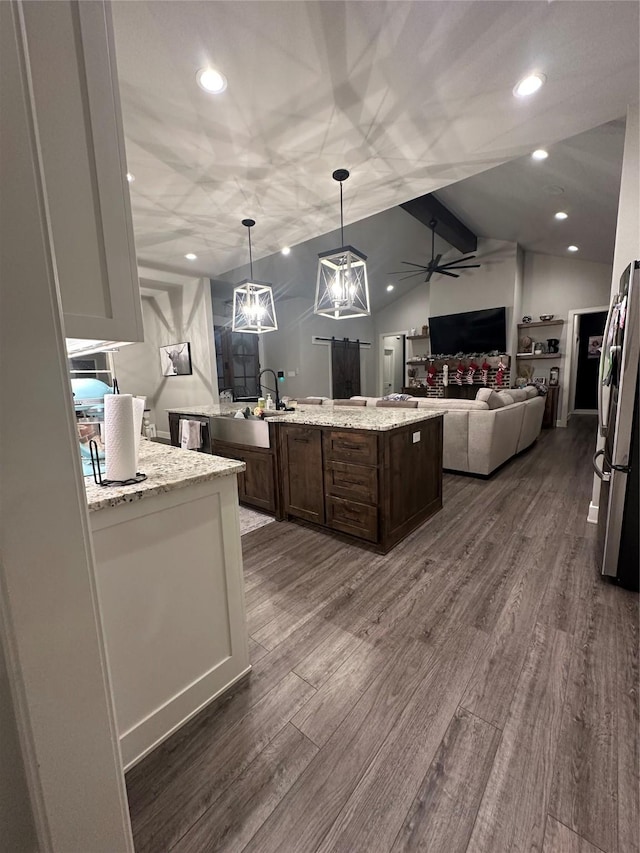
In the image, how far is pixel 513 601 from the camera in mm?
1869

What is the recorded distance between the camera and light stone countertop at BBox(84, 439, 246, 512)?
3.42 feet

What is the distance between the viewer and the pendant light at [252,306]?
3496mm

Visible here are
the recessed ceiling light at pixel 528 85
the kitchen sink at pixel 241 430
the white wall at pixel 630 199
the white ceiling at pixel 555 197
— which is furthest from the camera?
the white ceiling at pixel 555 197

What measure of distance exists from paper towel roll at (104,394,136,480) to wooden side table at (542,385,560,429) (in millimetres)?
7646

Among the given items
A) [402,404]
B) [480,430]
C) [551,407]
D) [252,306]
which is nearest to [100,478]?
[252,306]

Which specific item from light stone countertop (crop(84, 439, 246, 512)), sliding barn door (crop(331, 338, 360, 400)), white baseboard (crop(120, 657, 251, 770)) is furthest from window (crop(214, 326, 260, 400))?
white baseboard (crop(120, 657, 251, 770))

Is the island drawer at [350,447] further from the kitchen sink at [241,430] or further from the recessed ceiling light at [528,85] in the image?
the recessed ceiling light at [528,85]

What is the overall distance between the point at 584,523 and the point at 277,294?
6.73 m

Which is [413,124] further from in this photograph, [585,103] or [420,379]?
[420,379]

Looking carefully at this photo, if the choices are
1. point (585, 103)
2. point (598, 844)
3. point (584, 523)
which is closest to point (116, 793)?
point (598, 844)

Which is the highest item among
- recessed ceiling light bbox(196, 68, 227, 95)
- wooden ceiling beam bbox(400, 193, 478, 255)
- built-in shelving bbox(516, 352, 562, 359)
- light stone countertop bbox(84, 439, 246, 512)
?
wooden ceiling beam bbox(400, 193, 478, 255)

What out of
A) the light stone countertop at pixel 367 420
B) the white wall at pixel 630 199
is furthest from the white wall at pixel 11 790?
the white wall at pixel 630 199

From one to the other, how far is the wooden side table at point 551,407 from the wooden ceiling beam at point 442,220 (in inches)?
129

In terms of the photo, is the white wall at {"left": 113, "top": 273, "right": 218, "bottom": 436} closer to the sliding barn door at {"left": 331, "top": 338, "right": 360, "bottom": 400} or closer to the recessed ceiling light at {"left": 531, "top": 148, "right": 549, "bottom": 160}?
the sliding barn door at {"left": 331, "top": 338, "right": 360, "bottom": 400}
